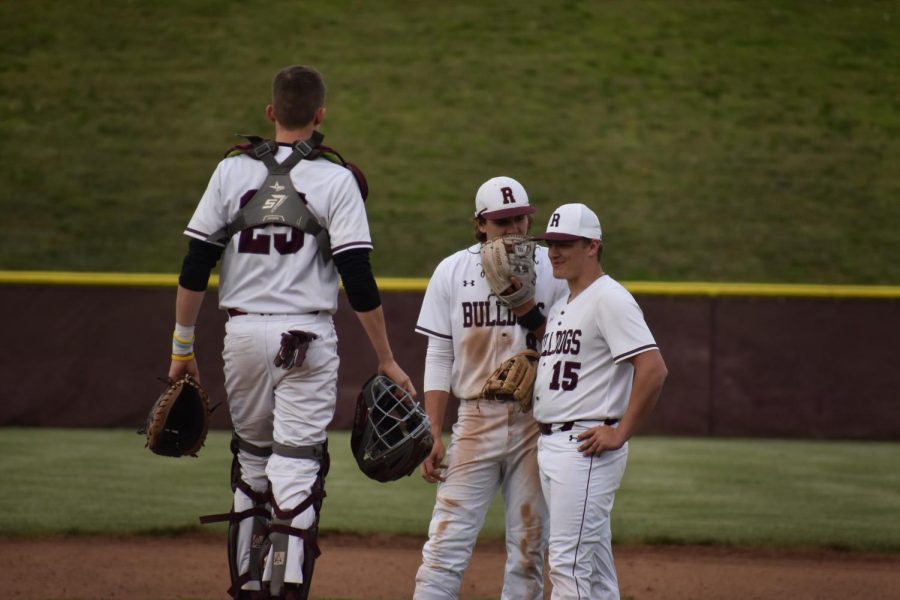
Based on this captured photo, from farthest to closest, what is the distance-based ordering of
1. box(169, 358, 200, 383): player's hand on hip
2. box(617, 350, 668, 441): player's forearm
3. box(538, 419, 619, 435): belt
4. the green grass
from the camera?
the green grass
box(169, 358, 200, 383): player's hand on hip
box(538, 419, 619, 435): belt
box(617, 350, 668, 441): player's forearm

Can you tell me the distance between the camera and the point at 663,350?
11828 mm

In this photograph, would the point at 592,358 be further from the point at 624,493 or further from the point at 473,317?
the point at 624,493

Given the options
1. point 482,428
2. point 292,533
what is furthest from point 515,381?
point 292,533

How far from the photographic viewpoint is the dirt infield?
655cm

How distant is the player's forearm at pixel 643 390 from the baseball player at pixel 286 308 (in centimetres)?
91

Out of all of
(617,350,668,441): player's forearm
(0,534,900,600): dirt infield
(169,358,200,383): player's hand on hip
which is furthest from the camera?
(0,534,900,600): dirt infield

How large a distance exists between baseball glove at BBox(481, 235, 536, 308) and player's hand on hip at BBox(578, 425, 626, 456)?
2.32 feet

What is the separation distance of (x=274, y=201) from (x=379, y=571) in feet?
9.96

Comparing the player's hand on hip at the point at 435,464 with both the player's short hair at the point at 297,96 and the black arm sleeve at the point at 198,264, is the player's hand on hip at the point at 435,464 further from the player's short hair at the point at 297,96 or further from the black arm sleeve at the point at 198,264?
the player's short hair at the point at 297,96

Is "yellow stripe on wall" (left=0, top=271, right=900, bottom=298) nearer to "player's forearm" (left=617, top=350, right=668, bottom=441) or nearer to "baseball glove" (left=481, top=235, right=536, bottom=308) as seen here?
"baseball glove" (left=481, top=235, right=536, bottom=308)

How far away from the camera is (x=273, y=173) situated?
4.89 metres

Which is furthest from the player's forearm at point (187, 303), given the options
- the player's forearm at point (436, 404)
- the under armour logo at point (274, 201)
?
the player's forearm at point (436, 404)

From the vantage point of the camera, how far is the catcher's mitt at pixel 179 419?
4.99m

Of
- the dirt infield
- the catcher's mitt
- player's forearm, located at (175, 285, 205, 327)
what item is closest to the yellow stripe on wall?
the dirt infield
